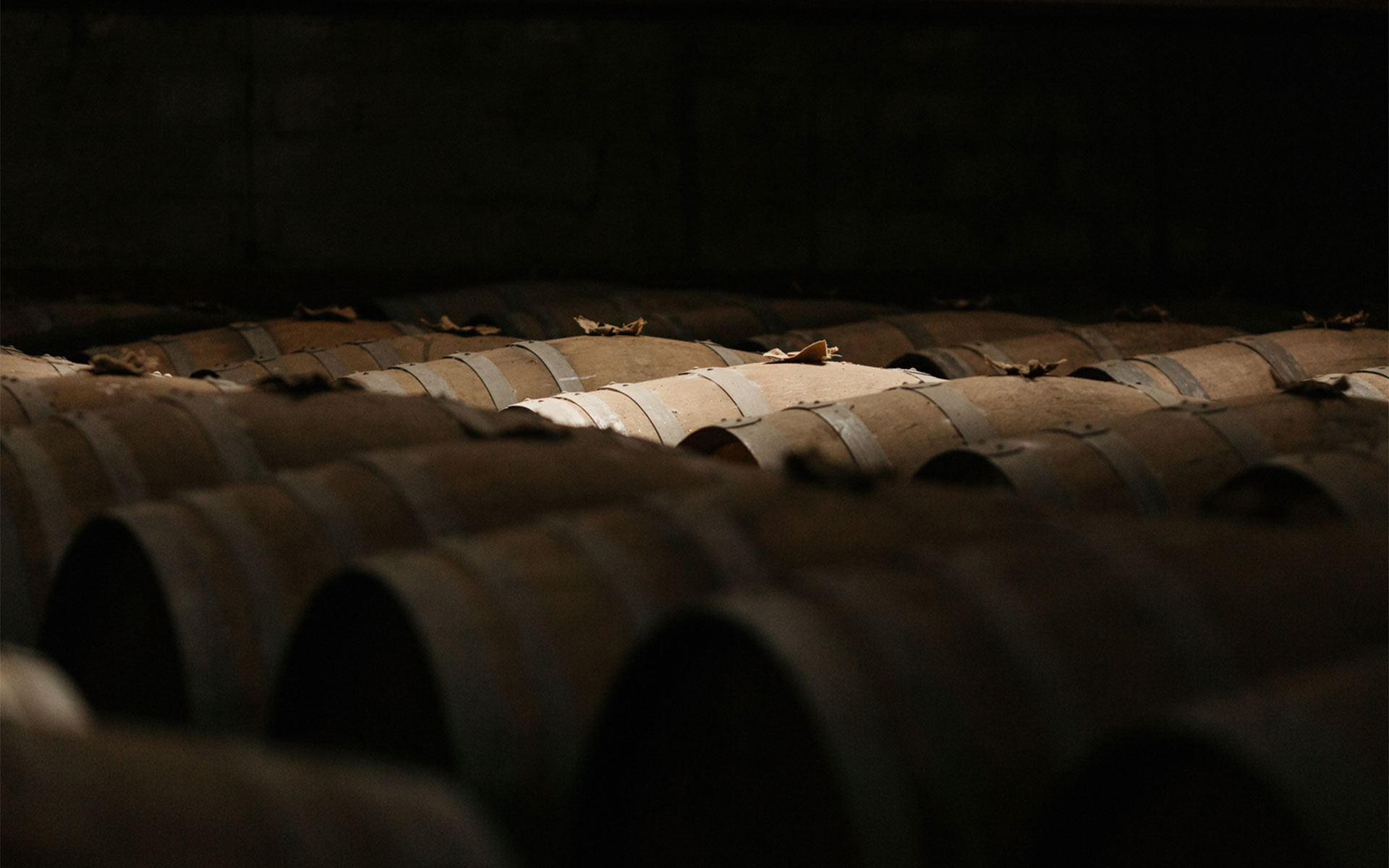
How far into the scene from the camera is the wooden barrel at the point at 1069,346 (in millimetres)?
5879

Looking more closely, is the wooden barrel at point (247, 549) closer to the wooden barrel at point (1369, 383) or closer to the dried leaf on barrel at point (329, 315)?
the wooden barrel at point (1369, 383)

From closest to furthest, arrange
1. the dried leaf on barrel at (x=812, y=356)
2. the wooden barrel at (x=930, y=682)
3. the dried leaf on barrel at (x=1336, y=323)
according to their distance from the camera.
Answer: the wooden barrel at (x=930, y=682) → the dried leaf on barrel at (x=812, y=356) → the dried leaf on barrel at (x=1336, y=323)

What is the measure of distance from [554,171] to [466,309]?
2.35 meters

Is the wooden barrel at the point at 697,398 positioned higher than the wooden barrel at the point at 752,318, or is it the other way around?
the wooden barrel at the point at 752,318

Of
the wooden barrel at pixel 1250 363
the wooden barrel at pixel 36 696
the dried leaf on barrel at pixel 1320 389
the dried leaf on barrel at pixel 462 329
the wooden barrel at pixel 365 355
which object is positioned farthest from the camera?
the dried leaf on barrel at pixel 462 329

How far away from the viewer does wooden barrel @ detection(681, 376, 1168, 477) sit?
151 inches

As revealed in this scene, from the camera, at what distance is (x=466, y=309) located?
7.30m

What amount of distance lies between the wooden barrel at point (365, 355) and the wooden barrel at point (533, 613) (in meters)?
3.61

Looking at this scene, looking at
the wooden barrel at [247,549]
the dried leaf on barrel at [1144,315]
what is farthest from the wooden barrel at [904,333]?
the wooden barrel at [247,549]

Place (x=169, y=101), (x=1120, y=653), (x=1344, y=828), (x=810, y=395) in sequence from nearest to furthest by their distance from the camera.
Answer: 1. (x=1344, y=828)
2. (x=1120, y=653)
3. (x=810, y=395)
4. (x=169, y=101)

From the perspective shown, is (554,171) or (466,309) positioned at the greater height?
(554,171)

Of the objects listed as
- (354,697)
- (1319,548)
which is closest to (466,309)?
(354,697)

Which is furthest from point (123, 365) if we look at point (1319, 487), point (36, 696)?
point (1319, 487)

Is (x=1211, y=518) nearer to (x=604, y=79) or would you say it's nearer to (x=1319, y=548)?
(x=1319, y=548)
